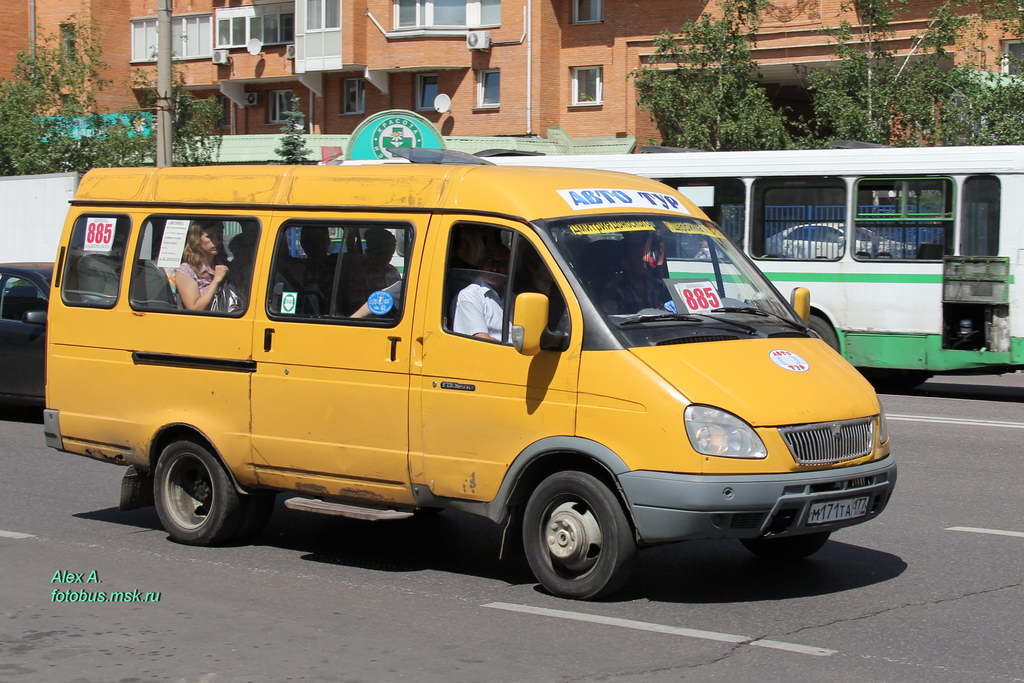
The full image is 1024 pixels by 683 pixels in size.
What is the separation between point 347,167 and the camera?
26.0ft

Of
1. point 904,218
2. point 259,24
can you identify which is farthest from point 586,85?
point 904,218

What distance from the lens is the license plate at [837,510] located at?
6633 millimetres

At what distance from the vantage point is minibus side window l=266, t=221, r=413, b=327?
7488 mm

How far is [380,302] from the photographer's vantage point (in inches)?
295

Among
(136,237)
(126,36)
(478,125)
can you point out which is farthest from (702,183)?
(126,36)

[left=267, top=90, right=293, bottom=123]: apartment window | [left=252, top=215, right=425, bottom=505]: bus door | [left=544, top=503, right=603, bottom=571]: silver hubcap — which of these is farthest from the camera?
[left=267, top=90, right=293, bottom=123]: apartment window

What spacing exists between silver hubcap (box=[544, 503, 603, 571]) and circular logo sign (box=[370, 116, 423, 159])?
1932 centimetres

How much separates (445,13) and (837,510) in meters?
40.6

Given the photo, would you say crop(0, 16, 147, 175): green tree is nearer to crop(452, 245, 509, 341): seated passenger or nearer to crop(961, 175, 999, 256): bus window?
crop(961, 175, 999, 256): bus window

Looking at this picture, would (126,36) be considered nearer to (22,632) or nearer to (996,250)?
(996,250)

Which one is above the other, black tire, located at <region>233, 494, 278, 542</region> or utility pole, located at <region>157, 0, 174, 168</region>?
utility pole, located at <region>157, 0, 174, 168</region>

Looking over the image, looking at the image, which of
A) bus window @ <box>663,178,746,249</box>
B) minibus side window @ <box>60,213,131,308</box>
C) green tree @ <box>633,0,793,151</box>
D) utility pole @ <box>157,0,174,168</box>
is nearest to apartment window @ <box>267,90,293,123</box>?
green tree @ <box>633,0,793,151</box>

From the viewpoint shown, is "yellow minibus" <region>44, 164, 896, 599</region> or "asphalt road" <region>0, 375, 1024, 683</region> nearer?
"asphalt road" <region>0, 375, 1024, 683</region>

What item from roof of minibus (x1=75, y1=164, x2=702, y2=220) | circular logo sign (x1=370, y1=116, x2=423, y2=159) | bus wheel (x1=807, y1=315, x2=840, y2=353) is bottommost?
bus wheel (x1=807, y1=315, x2=840, y2=353)
